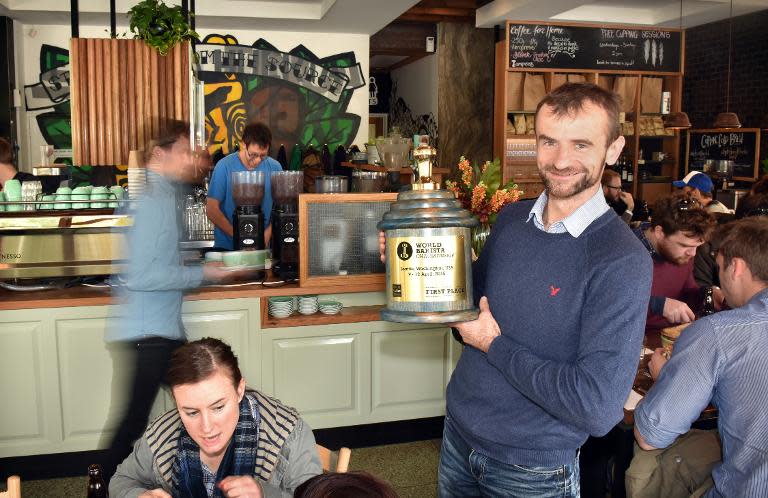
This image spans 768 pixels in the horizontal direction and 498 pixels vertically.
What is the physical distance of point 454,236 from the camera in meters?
1.60

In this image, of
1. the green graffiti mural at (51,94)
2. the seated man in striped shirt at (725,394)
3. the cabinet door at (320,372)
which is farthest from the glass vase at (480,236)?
the green graffiti mural at (51,94)

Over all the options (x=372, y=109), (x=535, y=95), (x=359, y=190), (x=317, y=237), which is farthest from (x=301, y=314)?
(x=372, y=109)

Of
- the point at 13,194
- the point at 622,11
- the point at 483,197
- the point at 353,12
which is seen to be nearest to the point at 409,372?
the point at 483,197

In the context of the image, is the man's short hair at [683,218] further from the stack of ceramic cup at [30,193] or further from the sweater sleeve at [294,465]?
the stack of ceramic cup at [30,193]

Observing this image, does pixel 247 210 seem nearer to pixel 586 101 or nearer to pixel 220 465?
pixel 220 465

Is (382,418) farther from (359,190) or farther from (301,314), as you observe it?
(359,190)

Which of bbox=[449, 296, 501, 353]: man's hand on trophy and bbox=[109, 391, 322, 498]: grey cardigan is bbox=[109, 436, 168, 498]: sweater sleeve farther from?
bbox=[449, 296, 501, 353]: man's hand on trophy

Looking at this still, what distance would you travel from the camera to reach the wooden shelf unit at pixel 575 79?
834 cm

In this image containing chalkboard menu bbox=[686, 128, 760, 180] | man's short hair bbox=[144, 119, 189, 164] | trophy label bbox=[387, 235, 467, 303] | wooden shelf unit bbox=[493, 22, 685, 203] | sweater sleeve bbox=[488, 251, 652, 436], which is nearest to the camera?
sweater sleeve bbox=[488, 251, 652, 436]

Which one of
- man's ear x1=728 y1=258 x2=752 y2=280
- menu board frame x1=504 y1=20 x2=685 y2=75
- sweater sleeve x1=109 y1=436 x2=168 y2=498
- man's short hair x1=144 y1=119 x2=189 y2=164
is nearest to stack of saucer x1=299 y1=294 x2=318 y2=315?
man's short hair x1=144 y1=119 x2=189 y2=164

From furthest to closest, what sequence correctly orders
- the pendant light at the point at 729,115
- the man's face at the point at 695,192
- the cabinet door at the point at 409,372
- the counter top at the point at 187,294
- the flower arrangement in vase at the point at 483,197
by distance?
the pendant light at the point at 729,115 → the man's face at the point at 695,192 → the cabinet door at the point at 409,372 → the flower arrangement in vase at the point at 483,197 → the counter top at the point at 187,294

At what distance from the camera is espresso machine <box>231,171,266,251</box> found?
3871 mm

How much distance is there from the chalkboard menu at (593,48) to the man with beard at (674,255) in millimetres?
5176

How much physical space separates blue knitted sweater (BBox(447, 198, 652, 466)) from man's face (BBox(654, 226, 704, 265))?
1746 mm
